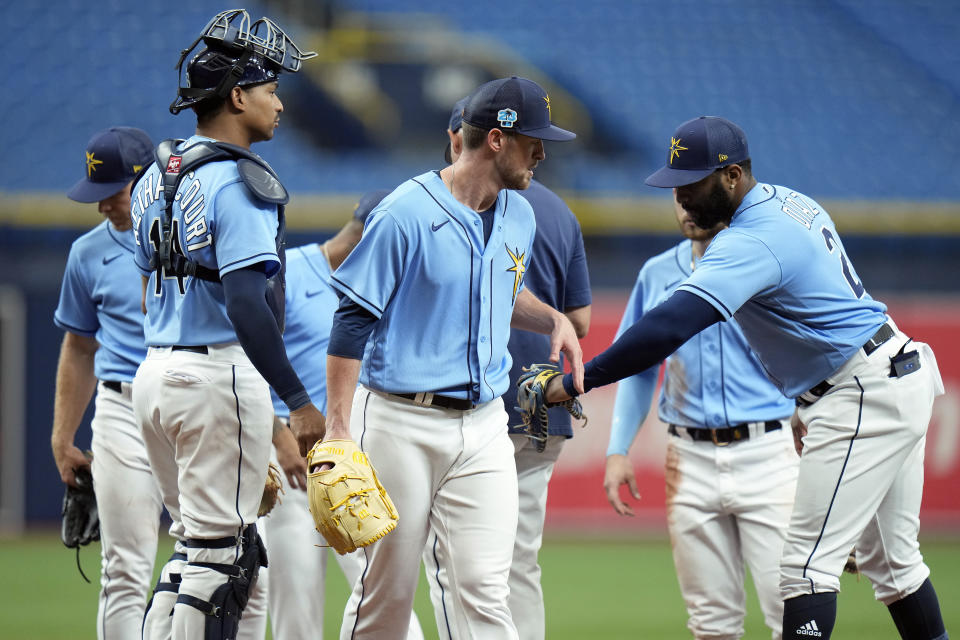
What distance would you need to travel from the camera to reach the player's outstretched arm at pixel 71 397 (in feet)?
15.9

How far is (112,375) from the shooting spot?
4.66m

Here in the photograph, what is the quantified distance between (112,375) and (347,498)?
5.82 feet

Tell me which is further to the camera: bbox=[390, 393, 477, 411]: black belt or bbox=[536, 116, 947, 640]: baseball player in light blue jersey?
bbox=[536, 116, 947, 640]: baseball player in light blue jersey

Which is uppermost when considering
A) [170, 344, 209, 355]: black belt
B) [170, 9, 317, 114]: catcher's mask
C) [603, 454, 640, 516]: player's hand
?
[170, 9, 317, 114]: catcher's mask

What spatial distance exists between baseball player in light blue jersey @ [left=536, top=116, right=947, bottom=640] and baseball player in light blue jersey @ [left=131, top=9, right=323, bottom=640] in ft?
3.39

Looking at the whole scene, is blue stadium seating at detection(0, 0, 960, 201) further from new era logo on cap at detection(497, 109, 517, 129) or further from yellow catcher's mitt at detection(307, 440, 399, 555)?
yellow catcher's mitt at detection(307, 440, 399, 555)

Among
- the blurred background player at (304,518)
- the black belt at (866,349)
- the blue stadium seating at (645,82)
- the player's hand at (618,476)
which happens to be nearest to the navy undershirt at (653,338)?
the black belt at (866,349)

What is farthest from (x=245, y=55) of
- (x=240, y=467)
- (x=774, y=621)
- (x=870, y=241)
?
(x=870, y=241)

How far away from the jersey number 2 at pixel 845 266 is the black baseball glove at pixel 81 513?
3.11 meters

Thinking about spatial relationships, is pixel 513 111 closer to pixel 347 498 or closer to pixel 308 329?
pixel 347 498

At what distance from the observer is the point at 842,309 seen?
392cm

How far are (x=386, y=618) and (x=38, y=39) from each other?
1067cm

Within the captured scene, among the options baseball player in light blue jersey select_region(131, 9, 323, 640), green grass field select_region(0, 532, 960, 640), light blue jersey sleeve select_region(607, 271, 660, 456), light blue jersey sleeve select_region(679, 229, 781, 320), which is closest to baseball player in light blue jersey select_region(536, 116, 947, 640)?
light blue jersey sleeve select_region(679, 229, 781, 320)

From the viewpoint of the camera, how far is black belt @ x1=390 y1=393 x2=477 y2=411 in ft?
11.7
